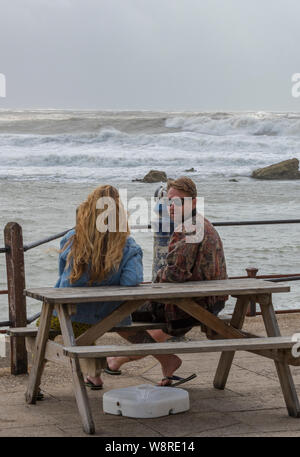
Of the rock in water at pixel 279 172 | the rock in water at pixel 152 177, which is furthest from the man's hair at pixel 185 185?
the rock in water at pixel 279 172

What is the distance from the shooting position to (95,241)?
160 inches

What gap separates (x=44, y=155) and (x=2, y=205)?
14.4m

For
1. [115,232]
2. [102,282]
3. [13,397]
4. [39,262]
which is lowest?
[39,262]

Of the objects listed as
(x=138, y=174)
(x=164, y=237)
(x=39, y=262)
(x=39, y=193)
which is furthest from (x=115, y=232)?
(x=138, y=174)

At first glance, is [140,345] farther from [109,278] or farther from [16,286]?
[16,286]

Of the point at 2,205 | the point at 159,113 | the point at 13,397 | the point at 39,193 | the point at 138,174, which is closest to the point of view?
the point at 13,397

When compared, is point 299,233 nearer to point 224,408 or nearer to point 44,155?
point 224,408

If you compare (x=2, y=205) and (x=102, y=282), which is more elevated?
(x=102, y=282)

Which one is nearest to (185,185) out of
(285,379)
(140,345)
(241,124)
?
(140,345)

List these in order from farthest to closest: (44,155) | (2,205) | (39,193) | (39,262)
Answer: (44,155) → (39,193) → (2,205) → (39,262)

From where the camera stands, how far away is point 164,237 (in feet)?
15.5

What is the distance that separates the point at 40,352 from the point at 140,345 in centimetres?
65

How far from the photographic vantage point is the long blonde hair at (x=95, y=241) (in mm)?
4004

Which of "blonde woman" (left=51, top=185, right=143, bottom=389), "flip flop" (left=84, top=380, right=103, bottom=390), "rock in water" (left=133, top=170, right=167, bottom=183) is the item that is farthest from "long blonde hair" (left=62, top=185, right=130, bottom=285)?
"rock in water" (left=133, top=170, right=167, bottom=183)
